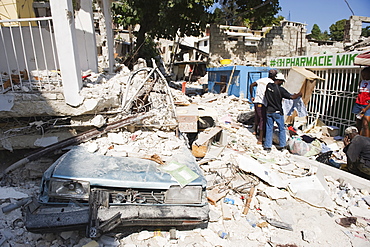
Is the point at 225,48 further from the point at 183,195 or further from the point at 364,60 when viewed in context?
the point at 183,195

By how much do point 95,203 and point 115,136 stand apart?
5.25 ft

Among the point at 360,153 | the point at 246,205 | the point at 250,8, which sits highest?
the point at 250,8

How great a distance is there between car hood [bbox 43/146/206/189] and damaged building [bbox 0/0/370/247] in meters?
0.01

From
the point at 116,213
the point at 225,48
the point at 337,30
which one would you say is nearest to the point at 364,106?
the point at 116,213

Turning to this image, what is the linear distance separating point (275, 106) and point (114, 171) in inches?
161

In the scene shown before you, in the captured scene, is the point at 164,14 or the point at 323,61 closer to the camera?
the point at 323,61

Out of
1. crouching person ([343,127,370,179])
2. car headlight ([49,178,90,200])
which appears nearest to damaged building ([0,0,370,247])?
car headlight ([49,178,90,200])

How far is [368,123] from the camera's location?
16.8 ft

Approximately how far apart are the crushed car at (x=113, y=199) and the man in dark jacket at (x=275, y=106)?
340 centimetres

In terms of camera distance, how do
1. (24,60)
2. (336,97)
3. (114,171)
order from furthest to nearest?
(336,97)
(24,60)
(114,171)

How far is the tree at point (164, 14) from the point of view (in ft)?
39.2

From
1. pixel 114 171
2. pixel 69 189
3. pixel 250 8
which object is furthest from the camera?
pixel 250 8

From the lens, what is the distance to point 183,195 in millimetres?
2600

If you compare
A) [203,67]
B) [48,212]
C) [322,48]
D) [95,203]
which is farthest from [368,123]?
[203,67]
